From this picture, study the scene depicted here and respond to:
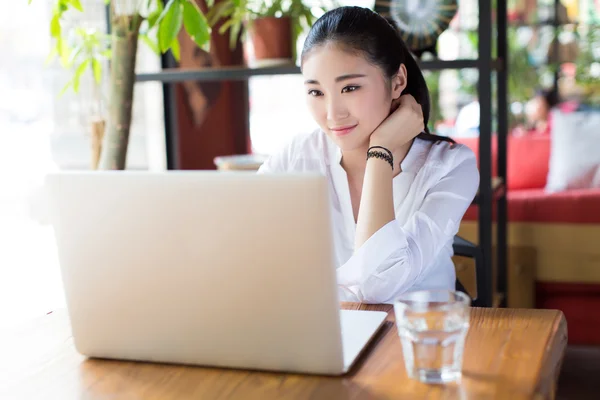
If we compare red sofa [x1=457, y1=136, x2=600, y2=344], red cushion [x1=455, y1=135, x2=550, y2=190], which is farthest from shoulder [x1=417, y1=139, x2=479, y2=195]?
red cushion [x1=455, y1=135, x2=550, y2=190]

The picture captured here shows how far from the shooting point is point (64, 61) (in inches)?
88.7

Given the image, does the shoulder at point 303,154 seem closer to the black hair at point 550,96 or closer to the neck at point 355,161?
the neck at point 355,161

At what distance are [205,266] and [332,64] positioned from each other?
2.55ft

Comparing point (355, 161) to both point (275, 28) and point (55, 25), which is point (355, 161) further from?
point (275, 28)

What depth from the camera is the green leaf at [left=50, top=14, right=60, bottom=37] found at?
2031 mm

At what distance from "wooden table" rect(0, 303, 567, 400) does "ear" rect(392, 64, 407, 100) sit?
0.73 metres

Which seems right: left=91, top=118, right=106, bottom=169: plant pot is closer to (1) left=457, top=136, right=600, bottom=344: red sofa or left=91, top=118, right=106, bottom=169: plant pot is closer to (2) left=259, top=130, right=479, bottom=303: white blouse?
(2) left=259, top=130, right=479, bottom=303: white blouse

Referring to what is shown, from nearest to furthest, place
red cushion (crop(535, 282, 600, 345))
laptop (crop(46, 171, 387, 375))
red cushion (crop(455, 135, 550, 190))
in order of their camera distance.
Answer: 1. laptop (crop(46, 171, 387, 375))
2. red cushion (crop(535, 282, 600, 345))
3. red cushion (crop(455, 135, 550, 190))

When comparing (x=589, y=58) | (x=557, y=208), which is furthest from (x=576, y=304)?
(x=589, y=58)

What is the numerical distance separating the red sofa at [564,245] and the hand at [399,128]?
5.80 feet

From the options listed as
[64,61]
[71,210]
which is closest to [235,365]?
[71,210]

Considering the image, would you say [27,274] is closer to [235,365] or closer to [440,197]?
[440,197]

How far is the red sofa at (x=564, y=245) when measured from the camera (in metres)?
3.36

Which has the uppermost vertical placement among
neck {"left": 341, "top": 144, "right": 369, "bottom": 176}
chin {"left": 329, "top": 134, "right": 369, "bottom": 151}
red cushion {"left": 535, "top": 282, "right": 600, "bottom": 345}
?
chin {"left": 329, "top": 134, "right": 369, "bottom": 151}
